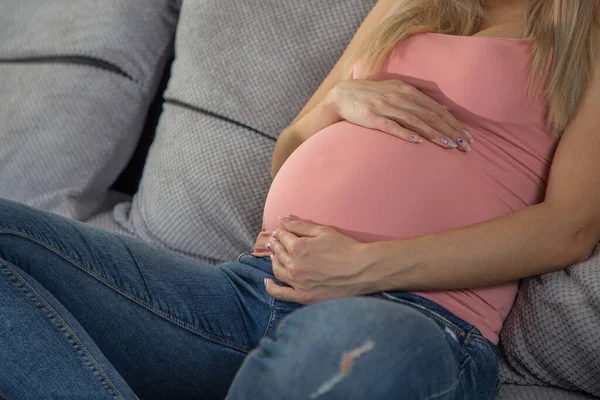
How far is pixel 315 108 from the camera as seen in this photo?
4.02 ft

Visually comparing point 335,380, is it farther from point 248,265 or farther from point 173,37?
point 173,37

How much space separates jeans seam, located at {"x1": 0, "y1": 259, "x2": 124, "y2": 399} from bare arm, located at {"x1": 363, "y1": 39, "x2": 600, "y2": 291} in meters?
0.35

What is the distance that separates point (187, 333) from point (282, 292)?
0.48 ft

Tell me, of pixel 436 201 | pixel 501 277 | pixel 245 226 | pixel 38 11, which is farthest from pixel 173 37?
pixel 501 277

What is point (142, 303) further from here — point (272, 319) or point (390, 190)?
point (390, 190)

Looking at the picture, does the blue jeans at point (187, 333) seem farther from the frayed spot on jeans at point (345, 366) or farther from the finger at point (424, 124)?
the finger at point (424, 124)

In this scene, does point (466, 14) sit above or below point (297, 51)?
above

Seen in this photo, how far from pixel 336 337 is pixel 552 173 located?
1.50 feet

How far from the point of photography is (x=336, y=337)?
74cm

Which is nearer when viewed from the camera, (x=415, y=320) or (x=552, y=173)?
(x=415, y=320)

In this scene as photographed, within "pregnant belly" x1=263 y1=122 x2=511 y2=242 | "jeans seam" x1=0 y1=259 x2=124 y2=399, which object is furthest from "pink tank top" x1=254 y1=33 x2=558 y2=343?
"jeans seam" x1=0 y1=259 x2=124 y2=399

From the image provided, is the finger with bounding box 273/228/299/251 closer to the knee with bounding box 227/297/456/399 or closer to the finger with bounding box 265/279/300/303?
the finger with bounding box 265/279/300/303

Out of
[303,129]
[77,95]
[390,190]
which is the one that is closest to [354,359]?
[390,190]

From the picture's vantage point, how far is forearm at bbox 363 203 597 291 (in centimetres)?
93
